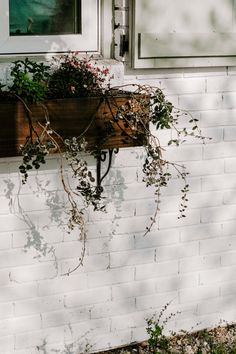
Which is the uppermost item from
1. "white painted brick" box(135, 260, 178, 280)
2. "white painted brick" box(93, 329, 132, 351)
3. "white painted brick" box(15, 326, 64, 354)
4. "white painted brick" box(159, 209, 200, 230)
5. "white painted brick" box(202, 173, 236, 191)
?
"white painted brick" box(202, 173, 236, 191)

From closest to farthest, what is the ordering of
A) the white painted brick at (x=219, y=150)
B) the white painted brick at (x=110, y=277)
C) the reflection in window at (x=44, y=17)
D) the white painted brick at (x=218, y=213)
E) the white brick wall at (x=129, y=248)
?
the reflection in window at (x=44, y=17)
the white brick wall at (x=129, y=248)
the white painted brick at (x=110, y=277)
the white painted brick at (x=219, y=150)
the white painted brick at (x=218, y=213)

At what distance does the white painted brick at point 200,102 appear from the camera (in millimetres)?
3771

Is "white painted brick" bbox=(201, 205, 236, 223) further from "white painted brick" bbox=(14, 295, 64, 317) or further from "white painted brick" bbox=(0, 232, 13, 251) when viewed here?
"white painted brick" bbox=(0, 232, 13, 251)

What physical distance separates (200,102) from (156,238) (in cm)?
73

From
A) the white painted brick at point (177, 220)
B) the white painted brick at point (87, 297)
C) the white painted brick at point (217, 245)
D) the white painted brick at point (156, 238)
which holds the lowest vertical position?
the white painted brick at point (87, 297)

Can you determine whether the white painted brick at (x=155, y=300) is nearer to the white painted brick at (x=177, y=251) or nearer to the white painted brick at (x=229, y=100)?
the white painted brick at (x=177, y=251)

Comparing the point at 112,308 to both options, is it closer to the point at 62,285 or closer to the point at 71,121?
the point at 62,285

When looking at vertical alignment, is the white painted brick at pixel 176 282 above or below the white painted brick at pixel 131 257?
below

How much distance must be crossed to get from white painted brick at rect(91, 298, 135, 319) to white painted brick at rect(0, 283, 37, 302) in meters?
0.36

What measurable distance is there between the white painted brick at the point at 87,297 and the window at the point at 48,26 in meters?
1.20

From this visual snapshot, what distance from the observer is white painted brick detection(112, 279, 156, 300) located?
3.89 metres

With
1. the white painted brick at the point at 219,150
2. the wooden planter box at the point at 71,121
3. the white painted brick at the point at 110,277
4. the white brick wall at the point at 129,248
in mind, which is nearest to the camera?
the wooden planter box at the point at 71,121

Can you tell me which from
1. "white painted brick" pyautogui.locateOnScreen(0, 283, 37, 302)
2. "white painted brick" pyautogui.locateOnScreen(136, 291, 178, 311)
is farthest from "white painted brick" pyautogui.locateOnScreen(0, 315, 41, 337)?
"white painted brick" pyautogui.locateOnScreen(136, 291, 178, 311)

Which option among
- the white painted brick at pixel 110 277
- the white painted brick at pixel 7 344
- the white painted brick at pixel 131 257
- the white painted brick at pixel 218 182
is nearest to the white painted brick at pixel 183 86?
the white painted brick at pixel 218 182
